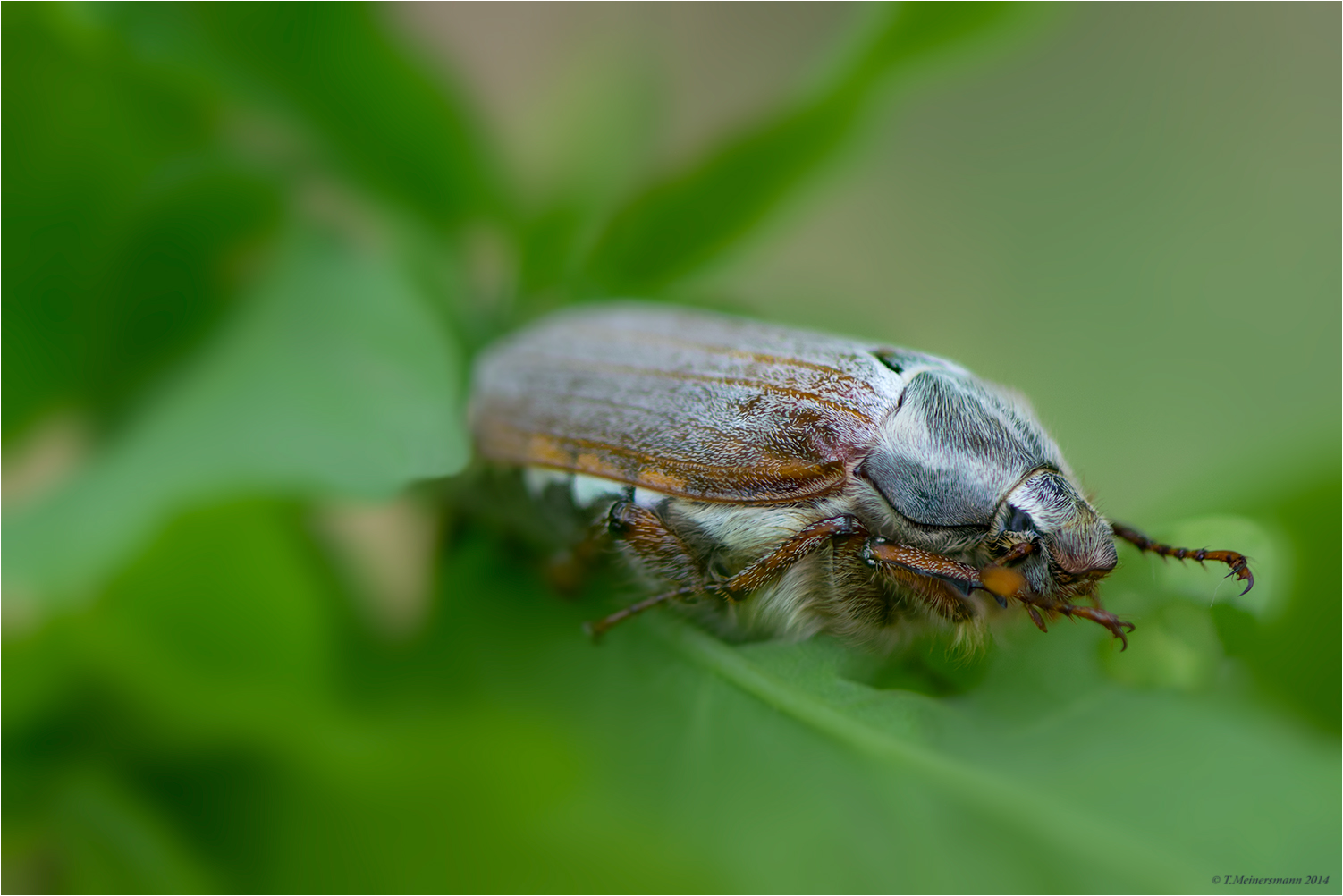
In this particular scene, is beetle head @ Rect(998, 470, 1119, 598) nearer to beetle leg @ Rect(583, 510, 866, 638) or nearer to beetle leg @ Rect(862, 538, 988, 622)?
beetle leg @ Rect(862, 538, 988, 622)

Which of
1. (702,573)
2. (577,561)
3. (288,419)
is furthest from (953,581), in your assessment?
(288,419)

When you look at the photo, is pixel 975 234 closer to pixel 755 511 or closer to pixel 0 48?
pixel 755 511

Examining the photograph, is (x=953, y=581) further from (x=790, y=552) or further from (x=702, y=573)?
(x=702, y=573)

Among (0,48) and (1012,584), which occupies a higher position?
(0,48)

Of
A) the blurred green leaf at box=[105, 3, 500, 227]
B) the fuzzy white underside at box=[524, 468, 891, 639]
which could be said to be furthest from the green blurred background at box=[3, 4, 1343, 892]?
the fuzzy white underside at box=[524, 468, 891, 639]

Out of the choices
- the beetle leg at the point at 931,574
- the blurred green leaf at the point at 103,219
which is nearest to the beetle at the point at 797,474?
the beetle leg at the point at 931,574

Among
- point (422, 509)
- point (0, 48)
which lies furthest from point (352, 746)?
point (0, 48)
